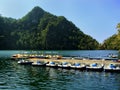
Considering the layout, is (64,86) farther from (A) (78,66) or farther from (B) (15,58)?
(B) (15,58)

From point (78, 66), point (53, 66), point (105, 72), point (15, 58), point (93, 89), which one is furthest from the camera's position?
point (15, 58)

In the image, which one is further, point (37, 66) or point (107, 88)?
point (37, 66)

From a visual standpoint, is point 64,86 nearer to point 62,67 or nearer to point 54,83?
point 54,83

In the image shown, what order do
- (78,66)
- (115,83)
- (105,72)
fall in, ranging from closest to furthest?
(115,83), (105,72), (78,66)

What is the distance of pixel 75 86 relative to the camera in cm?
6088

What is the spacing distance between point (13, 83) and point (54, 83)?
905 centimetres

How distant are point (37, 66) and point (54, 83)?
42634 millimetres

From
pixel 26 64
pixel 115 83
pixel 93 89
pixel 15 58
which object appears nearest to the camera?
pixel 93 89

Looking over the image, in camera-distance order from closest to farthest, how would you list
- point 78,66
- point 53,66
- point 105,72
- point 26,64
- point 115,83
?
point 115,83, point 105,72, point 78,66, point 53,66, point 26,64

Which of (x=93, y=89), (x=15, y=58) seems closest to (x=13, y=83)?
(x=93, y=89)

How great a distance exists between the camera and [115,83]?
65.2 meters

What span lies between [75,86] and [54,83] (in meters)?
6.37

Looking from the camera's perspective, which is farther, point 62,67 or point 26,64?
point 26,64

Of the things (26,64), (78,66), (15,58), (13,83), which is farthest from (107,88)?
(15,58)
